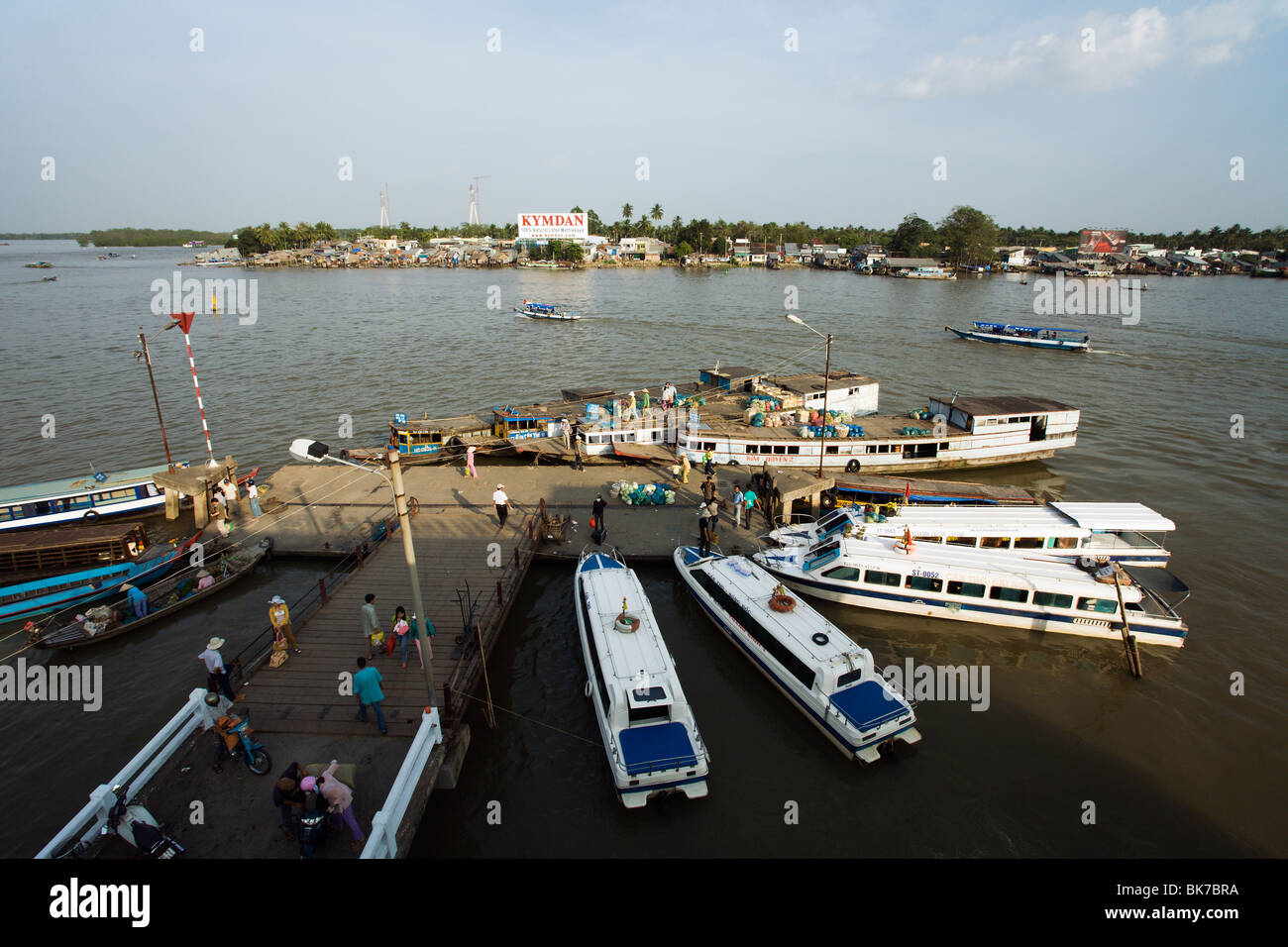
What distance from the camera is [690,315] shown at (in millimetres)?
102750

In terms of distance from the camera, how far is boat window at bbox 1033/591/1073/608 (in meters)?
20.2

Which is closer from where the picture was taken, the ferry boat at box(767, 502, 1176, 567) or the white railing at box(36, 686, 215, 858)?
the white railing at box(36, 686, 215, 858)

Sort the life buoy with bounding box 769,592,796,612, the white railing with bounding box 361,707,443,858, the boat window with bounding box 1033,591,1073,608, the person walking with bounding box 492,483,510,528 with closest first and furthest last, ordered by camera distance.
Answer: the white railing with bounding box 361,707,443,858
the life buoy with bounding box 769,592,796,612
the boat window with bounding box 1033,591,1073,608
the person walking with bounding box 492,483,510,528

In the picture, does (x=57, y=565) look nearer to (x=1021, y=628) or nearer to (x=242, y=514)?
(x=242, y=514)

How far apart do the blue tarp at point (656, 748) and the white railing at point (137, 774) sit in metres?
Answer: 9.39

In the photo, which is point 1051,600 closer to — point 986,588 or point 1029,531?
point 986,588

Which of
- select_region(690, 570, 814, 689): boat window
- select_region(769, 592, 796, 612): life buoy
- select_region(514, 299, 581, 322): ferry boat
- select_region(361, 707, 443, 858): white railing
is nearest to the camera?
select_region(361, 707, 443, 858): white railing

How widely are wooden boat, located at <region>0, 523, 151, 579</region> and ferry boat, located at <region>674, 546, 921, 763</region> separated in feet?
74.7

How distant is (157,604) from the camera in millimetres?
21797

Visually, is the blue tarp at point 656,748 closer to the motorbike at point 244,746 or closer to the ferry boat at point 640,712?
the ferry boat at point 640,712

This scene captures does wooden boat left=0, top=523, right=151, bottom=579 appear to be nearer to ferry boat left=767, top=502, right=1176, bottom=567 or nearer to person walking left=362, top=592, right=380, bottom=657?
person walking left=362, top=592, right=380, bottom=657

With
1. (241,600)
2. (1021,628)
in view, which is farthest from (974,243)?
(241,600)

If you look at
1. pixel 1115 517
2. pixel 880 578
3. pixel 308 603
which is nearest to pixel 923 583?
pixel 880 578

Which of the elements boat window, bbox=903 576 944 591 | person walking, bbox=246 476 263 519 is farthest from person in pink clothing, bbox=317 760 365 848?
person walking, bbox=246 476 263 519
